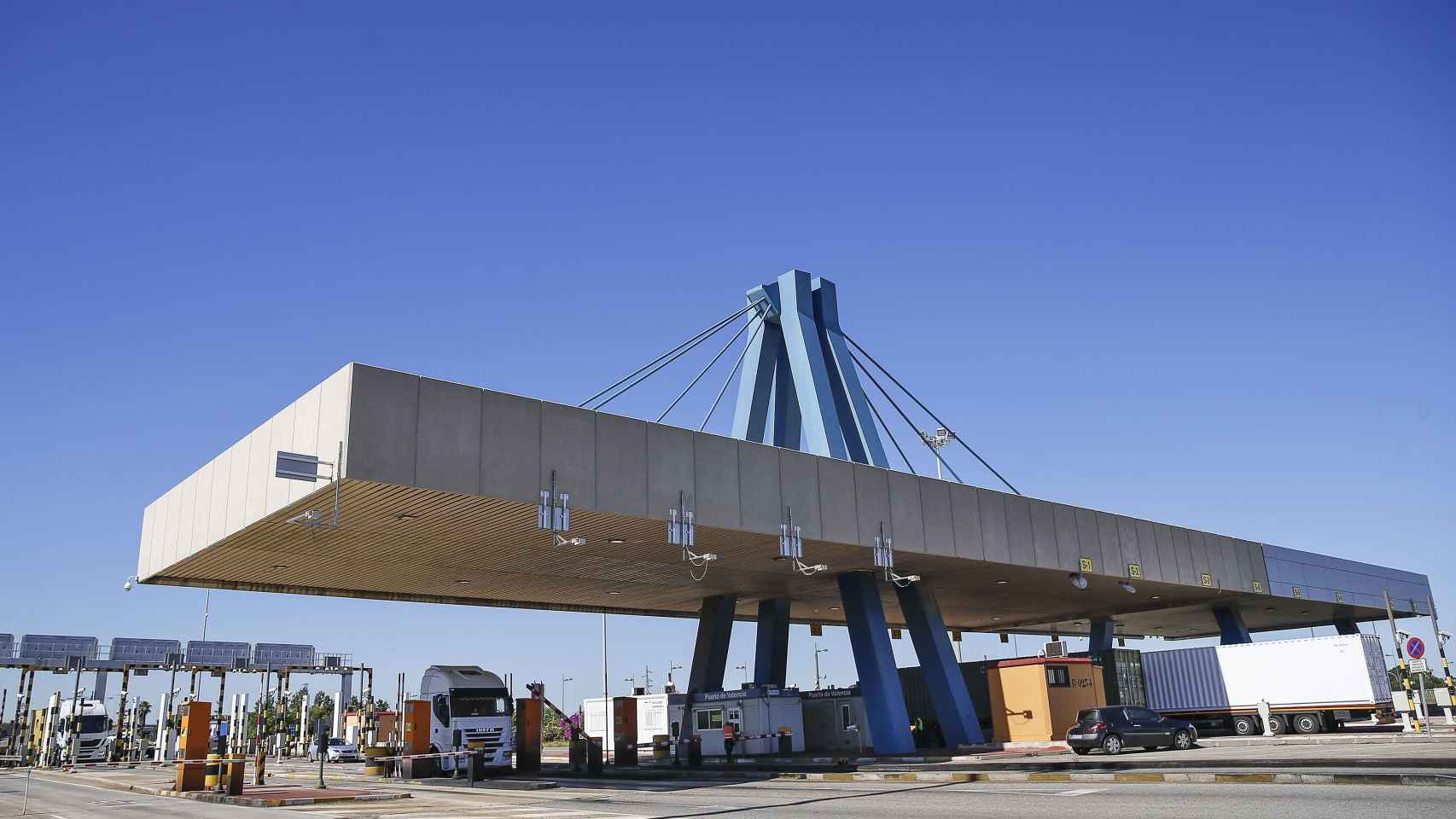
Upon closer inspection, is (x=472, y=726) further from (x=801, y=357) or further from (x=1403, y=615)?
(x=1403, y=615)

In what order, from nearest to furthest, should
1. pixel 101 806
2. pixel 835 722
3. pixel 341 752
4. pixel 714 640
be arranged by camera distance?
pixel 101 806, pixel 835 722, pixel 714 640, pixel 341 752

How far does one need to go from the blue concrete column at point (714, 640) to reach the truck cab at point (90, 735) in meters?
39.0

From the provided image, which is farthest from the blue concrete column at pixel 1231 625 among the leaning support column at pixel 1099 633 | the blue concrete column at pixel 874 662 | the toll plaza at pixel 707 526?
the blue concrete column at pixel 874 662

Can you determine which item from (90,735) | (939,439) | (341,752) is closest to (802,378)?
(939,439)

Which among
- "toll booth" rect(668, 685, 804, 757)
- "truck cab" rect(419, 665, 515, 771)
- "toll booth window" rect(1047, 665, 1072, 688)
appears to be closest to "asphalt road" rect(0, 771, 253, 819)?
"truck cab" rect(419, 665, 515, 771)

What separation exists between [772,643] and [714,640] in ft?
8.58

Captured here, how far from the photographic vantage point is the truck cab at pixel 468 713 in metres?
32.9

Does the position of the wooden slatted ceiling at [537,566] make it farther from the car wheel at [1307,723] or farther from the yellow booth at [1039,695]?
the car wheel at [1307,723]

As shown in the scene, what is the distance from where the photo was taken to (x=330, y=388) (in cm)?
2172

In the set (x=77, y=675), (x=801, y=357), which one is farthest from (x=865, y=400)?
(x=77, y=675)

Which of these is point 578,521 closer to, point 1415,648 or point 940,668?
point 940,668

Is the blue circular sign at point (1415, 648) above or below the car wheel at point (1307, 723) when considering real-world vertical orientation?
above

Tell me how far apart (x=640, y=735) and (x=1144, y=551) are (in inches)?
870

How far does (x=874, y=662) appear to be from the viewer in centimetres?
3528
